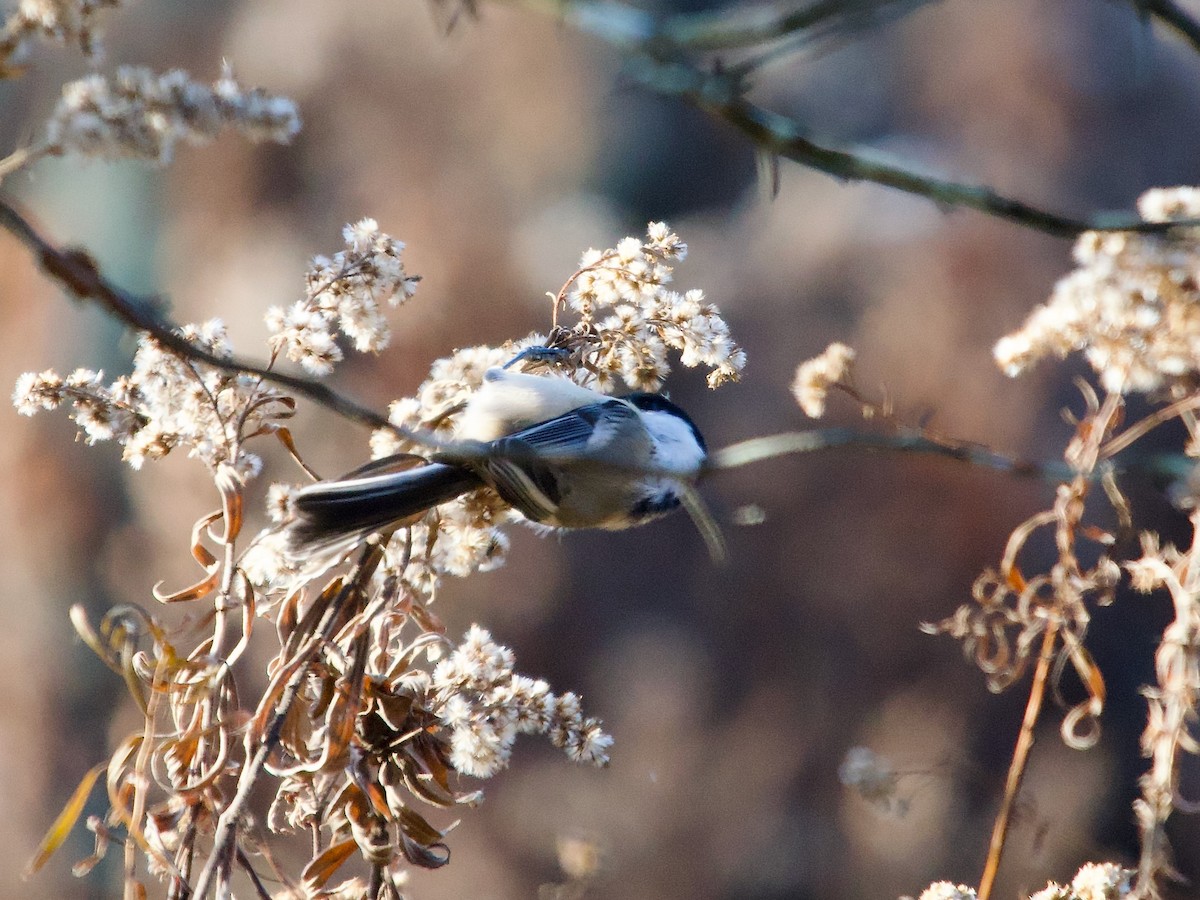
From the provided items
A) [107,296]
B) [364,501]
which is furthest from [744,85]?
[364,501]

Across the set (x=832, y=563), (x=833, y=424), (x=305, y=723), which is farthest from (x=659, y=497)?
(x=832, y=563)

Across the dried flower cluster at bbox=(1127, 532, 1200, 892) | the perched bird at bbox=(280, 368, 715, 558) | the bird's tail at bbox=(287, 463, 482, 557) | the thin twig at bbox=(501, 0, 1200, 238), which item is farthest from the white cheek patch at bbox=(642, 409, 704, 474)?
Answer: the thin twig at bbox=(501, 0, 1200, 238)

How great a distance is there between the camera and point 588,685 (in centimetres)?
331

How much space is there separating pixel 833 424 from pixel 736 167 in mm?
1136

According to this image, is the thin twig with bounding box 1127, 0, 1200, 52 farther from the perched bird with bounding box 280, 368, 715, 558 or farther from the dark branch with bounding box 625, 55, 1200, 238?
the perched bird with bounding box 280, 368, 715, 558

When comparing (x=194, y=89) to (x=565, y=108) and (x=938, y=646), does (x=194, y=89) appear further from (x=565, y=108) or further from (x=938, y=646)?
(x=565, y=108)

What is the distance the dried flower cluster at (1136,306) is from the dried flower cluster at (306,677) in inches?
16.9

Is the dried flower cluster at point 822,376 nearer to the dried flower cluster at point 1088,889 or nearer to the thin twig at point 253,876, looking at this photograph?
the dried flower cluster at point 1088,889

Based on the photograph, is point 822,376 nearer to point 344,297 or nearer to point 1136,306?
point 1136,306

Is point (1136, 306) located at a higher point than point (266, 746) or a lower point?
higher

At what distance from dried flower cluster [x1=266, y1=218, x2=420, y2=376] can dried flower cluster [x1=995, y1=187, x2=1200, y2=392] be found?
0.46 m

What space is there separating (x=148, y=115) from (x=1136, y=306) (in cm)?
57

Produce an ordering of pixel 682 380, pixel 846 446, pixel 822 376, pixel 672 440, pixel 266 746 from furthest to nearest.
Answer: pixel 682 380 < pixel 672 440 < pixel 822 376 < pixel 266 746 < pixel 846 446

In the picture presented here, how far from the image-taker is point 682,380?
10.6 feet
